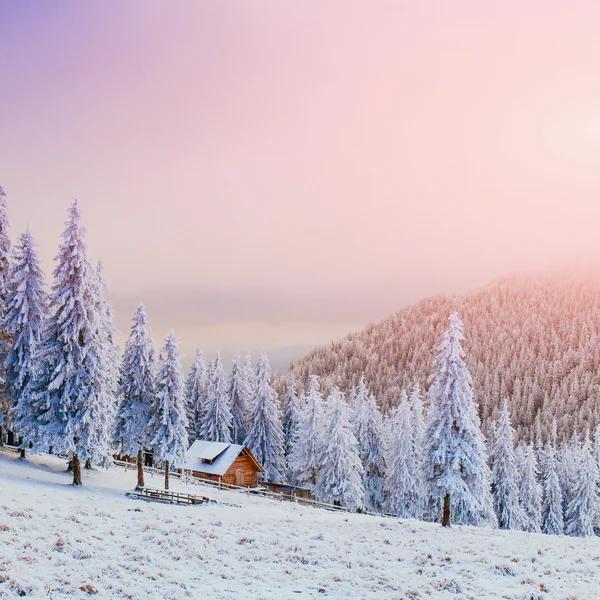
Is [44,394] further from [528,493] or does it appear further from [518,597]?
[528,493]

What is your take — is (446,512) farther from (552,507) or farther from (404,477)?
(552,507)

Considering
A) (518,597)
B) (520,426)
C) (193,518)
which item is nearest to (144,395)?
(193,518)

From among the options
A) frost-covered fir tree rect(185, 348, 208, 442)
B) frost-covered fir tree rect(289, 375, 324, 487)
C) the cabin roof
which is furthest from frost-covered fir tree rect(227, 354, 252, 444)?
frost-covered fir tree rect(289, 375, 324, 487)

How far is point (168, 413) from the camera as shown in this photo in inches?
1550

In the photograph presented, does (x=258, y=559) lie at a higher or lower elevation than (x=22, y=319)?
lower

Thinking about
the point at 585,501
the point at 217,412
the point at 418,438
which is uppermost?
the point at 217,412

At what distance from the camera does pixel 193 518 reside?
84.8 feet

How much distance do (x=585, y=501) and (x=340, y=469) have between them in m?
42.3

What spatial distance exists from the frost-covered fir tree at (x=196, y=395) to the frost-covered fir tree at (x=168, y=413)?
1297 inches

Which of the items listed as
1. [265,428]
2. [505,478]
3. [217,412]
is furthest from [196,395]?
[505,478]

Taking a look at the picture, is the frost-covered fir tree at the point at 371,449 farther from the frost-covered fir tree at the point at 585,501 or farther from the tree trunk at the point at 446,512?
the frost-covered fir tree at the point at 585,501

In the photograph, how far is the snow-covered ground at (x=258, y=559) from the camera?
14.6 meters

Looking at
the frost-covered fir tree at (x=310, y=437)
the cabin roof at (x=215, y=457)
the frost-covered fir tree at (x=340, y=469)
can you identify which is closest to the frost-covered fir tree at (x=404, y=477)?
the frost-covered fir tree at (x=340, y=469)

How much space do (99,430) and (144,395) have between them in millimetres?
5630
